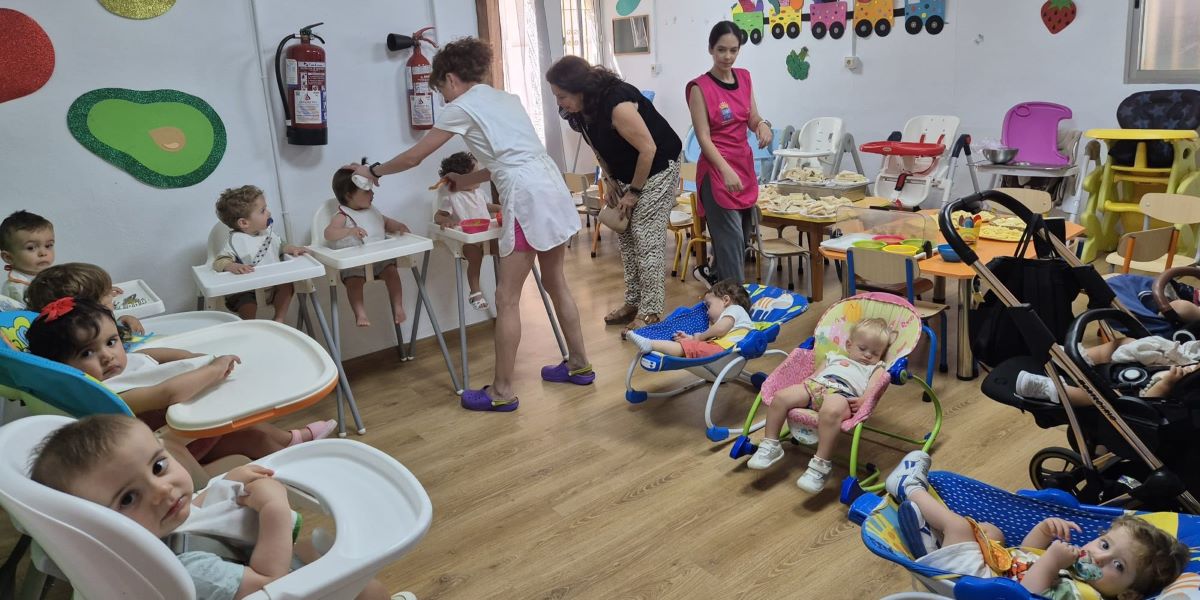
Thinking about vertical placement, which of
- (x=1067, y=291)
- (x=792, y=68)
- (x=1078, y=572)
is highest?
(x=792, y=68)

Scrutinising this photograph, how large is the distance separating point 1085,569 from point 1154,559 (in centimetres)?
13

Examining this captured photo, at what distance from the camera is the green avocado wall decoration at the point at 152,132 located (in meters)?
3.35

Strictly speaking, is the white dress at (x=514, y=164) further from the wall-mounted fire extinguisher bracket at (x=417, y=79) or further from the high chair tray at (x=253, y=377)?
the high chair tray at (x=253, y=377)

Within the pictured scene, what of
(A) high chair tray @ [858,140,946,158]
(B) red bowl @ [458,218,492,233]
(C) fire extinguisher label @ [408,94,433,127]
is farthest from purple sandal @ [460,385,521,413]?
(A) high chair tray @ [858,140,946,158]

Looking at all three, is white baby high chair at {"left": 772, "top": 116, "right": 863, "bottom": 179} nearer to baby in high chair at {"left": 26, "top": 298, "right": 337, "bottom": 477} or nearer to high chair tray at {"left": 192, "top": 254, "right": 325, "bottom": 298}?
high chair tray at {"left": 192, "top": 254, "right": 325, "bottom": 298}

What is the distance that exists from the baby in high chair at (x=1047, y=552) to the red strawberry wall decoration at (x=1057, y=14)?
5054 millimetres

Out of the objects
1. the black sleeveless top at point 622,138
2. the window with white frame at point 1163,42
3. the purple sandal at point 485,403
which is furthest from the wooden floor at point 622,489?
the window with white frame at point 1163,42

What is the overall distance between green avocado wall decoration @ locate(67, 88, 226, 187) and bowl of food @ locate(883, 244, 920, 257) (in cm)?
303

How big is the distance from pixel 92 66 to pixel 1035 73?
5.95 m

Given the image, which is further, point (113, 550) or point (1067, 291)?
point (1067, 291)

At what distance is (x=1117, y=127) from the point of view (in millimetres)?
5668

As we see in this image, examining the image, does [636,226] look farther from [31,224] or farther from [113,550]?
[113,550]

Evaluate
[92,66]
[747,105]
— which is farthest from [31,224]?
[747,105]

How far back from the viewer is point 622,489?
295 cm
